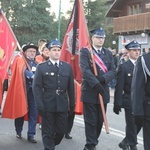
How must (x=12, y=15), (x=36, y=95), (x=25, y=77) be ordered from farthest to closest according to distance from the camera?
1. (x=12, y=15)
2. (x=25, y=77)
3. (x=36, y=95)

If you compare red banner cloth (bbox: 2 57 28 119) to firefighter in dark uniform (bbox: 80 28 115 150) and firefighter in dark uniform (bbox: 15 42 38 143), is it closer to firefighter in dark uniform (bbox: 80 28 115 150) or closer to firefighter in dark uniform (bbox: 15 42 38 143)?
firefighter in dark uniform (bbox: 15 42 38 143)

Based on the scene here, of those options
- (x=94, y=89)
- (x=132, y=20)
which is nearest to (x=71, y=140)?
(x=94, y=89)

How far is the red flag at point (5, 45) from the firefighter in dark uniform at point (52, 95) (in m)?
1.31

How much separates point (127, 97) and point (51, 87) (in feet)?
4.31

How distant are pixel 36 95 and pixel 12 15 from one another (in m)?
38.4

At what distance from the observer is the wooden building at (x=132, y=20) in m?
32.1

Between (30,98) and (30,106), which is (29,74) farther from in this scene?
(30,106)

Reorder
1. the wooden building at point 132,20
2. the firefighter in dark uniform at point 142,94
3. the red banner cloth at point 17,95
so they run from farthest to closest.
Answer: the wooden building at point 132,20 → the red banner cloth at point 17,95 → the firefighter in dark uniform at point 142,94

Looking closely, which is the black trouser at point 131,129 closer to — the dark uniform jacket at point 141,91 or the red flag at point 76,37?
Answer: the red flag at point 76,37

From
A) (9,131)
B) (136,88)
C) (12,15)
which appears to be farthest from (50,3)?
(136,88)

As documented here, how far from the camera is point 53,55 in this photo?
19.8 ft

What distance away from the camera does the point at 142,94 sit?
14.8 feet

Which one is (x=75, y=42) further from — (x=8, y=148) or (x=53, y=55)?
(x=8, y=148)

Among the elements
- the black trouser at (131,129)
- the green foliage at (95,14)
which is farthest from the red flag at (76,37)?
the green foliage at (95,14)
